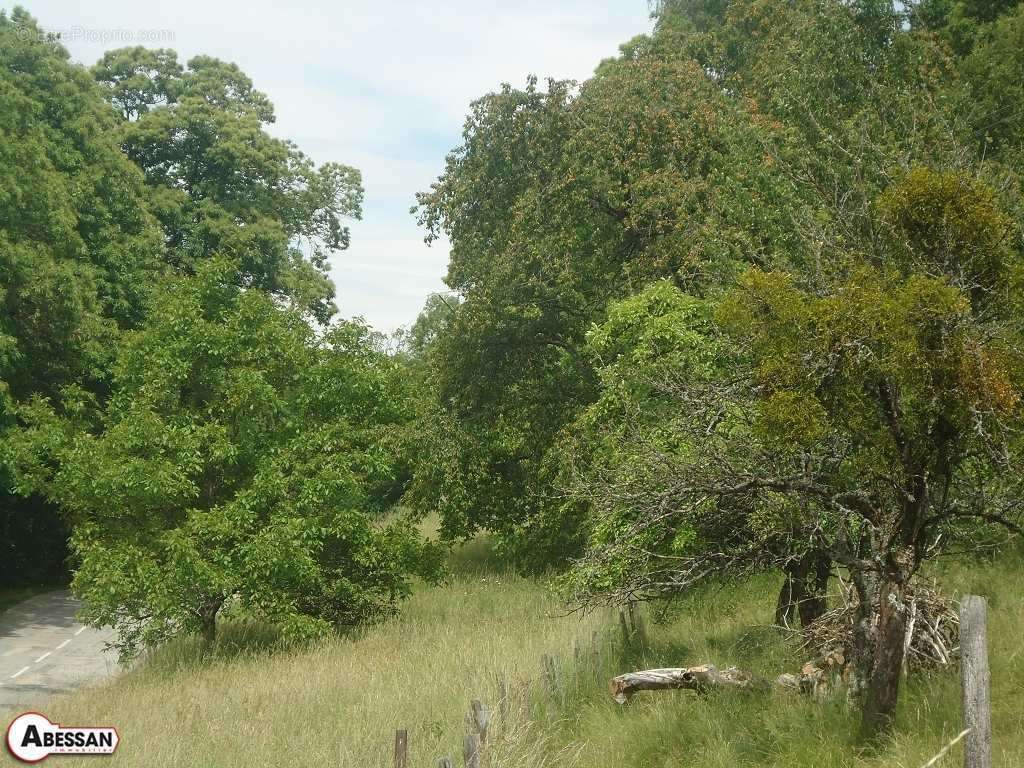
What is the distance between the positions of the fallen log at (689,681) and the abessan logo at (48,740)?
5.20 meters

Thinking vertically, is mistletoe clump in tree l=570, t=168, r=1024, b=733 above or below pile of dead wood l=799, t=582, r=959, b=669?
above

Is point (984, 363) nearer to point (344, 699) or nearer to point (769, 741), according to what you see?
point (769, 741)

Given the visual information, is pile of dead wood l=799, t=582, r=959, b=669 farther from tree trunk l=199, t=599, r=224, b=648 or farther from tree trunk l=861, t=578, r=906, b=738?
tree trunk l=199, t=599, r=224, b=648

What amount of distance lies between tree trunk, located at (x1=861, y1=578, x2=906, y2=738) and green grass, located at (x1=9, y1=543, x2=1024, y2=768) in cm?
18

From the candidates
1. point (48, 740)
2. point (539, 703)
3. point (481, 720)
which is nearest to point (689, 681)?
point (539, 703)

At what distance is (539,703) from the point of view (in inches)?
454

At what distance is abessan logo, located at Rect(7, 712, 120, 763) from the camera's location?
10.3 meters

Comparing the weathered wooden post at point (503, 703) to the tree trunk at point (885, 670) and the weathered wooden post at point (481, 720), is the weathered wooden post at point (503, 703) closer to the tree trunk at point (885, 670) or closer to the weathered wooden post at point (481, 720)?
the weathered wooden post at point (481, 720)

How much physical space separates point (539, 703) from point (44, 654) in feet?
52.9

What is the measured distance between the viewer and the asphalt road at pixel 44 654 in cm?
1927

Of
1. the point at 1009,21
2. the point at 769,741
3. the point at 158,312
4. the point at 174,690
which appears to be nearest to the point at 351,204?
the point at 158,312

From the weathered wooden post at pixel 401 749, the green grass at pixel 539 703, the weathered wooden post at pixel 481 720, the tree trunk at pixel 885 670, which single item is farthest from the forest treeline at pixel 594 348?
the weathered wooden post at pixel 401 749

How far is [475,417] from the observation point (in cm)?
2698

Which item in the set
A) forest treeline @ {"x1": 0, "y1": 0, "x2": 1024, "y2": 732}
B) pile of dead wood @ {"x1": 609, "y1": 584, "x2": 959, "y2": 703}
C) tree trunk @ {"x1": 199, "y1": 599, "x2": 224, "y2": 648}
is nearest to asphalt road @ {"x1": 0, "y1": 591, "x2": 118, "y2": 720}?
forest treeline @ {"x1": 0, "y1": 0, "x2": 1024, "y2": 732}
